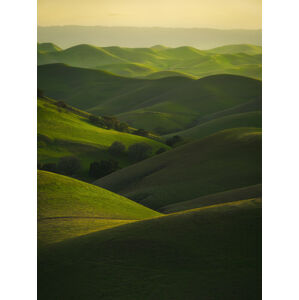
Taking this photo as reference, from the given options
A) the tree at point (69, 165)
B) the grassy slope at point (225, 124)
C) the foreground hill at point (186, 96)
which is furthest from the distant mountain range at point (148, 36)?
the tree at point (69, 165)

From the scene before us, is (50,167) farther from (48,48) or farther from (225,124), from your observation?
(225,124)

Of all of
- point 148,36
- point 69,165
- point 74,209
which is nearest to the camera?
point 74,209

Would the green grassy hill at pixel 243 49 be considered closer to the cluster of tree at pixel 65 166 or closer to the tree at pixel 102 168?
the tree at pixel 102 168

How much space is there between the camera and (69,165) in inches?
480

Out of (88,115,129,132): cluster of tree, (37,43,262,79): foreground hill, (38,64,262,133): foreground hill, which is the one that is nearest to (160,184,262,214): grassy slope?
(37,43,262,79): foreground hill

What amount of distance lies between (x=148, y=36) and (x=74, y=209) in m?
→ 4.94

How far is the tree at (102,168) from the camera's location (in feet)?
43.0

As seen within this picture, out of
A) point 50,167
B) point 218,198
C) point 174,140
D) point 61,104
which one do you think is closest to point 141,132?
point 174,140

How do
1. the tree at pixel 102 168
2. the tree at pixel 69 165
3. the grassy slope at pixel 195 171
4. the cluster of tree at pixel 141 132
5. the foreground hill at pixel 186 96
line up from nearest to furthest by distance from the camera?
1. the grassy slope at pixel 195 171
2. the tree at pixel 69 165
3. the foreground hill at pixel 186 96
4. the tree at pixel 102 168
5. the cluster of tree at pixel 141 132

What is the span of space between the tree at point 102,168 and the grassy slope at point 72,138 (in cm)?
17

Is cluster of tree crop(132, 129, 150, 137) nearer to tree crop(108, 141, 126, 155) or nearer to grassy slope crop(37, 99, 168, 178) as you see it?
grassy slope crop(37, 99, 168, 178)

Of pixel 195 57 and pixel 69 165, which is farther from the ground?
pixel 195 57
